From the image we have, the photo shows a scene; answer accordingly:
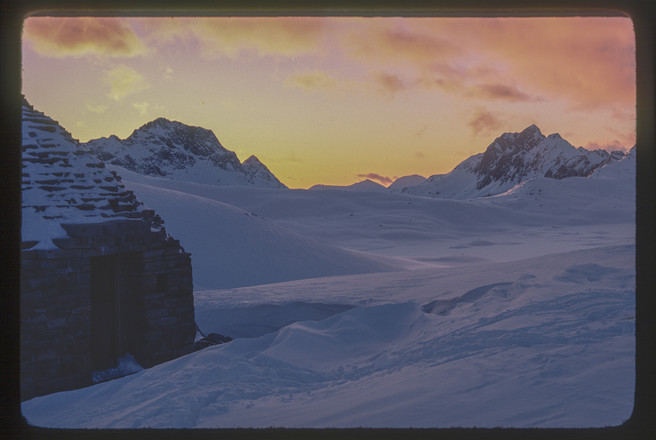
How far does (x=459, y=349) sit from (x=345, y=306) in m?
4.98

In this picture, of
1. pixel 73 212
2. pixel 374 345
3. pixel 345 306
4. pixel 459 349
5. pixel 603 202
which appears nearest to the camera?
pixel 459 349

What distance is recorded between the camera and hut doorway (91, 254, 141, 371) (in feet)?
23.9

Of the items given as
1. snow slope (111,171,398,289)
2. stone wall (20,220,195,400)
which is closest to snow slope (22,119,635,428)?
stone wall (20,220,195,400)

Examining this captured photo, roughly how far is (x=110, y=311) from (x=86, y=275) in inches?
41.6

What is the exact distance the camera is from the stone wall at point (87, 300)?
19.7 feet

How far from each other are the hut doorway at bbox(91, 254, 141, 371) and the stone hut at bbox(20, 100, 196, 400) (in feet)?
0.05

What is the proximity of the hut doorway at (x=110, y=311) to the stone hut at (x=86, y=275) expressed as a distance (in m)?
0.01

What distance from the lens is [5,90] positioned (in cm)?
195

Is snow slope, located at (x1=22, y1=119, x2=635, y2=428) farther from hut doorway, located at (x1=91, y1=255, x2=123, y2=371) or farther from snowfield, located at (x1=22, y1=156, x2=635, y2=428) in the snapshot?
hut doorway, located at (x1=91, y1=255, x2=123, y2=371)

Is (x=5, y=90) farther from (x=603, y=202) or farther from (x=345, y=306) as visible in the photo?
(x=603, y=202)

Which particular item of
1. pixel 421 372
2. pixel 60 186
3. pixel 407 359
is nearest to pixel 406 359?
pixel 407 359

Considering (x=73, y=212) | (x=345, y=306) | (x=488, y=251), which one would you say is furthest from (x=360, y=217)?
(x=73, y=212)

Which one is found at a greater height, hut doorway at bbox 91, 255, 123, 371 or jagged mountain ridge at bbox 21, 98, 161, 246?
jagged mountain ridge at bbox 21, 98, 161, 246

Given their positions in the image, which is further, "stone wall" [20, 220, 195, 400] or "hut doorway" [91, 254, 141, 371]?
"hut doorway" [91, 254, 141, 371]
